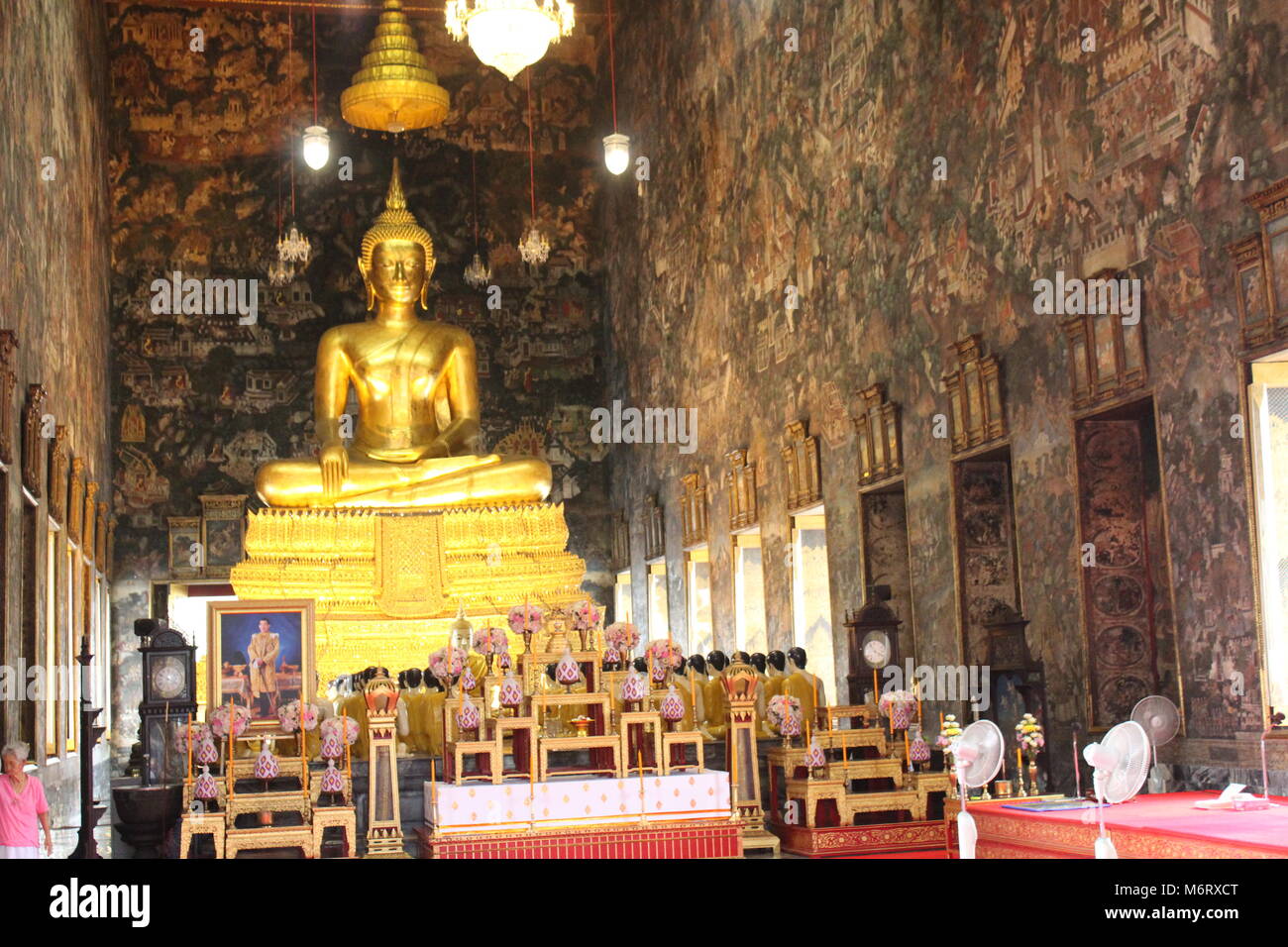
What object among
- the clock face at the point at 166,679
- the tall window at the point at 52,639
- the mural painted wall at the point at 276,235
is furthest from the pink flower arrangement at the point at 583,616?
the mural painted wall at the point at 276,235

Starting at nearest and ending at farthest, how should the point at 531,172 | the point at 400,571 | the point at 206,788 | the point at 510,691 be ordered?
the point at 206,788 → the point at 510,691 → the point at 400,571 → the point at 531,172

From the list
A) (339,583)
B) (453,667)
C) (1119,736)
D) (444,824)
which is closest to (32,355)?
(339,583)

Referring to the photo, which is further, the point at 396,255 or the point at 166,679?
the point at 396,255

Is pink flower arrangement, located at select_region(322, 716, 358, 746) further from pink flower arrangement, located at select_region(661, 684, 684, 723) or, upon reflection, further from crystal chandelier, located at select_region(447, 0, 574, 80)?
crystal chandelier, located at select_region(447, 0, 574, 80)

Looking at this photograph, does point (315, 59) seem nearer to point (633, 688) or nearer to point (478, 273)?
point (478, 273)

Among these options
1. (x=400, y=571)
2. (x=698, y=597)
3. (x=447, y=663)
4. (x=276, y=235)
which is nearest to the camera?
(x=447, y=663)

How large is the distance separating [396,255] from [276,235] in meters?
4.43

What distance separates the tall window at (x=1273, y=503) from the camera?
262 inches

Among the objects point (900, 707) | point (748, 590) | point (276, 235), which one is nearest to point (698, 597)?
point (748, 590)

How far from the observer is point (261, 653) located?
9.41 meters

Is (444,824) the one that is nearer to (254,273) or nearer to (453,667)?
(453,667)

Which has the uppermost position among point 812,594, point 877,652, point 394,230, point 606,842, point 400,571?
point 394,230

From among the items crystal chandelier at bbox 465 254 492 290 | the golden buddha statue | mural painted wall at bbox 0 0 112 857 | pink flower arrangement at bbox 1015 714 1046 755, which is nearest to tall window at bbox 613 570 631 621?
crystal chandelier at bbox 465 254 492 290

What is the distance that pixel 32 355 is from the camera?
1102cm
